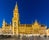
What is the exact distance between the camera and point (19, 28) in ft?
22.6

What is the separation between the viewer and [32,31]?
270 inches

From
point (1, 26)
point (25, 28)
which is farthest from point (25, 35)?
point (1, 26)

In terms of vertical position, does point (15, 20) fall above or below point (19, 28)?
above

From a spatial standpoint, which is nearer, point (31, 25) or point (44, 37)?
point (31, 25)

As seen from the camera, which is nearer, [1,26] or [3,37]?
[1,26]

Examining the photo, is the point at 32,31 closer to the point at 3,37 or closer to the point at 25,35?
the point at 25,35

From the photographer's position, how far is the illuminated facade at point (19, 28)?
6711 millimetres

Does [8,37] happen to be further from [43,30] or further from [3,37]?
[43,30]

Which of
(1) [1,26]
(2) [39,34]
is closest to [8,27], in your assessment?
(1) [1,26]

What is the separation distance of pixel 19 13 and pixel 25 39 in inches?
23.6

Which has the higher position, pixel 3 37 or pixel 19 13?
pixel 19 13

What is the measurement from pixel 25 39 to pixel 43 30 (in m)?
0.48

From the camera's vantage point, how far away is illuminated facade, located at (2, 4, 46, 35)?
6711 millimetres

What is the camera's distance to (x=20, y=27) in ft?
22.4
